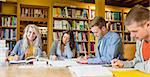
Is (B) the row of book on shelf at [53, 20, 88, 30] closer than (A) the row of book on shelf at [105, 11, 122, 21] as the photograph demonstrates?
Yes

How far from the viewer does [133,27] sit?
1.79 metres

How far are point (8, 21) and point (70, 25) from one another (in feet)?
5.52

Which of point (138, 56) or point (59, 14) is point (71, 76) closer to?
point (138, 56)

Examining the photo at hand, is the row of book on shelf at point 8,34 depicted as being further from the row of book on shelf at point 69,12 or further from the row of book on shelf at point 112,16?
the row of book on shelf at point 112,16

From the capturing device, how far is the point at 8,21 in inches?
225

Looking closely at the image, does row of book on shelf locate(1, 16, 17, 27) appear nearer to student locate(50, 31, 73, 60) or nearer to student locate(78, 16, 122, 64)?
student locate(50, 31, 73, 60)

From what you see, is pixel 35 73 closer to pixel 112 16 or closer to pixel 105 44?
pixel 105 44

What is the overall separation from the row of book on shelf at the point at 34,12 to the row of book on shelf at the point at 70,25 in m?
0.49

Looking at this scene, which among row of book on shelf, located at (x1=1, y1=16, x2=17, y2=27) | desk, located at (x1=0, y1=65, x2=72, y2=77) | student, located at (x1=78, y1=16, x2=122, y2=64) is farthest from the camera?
row of book on shelf, located at (x1=1, y1=16, x2=17, y2=27)

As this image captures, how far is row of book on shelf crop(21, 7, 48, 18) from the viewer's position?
19.9 feet

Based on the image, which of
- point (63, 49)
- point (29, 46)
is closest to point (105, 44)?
point (63, 49)

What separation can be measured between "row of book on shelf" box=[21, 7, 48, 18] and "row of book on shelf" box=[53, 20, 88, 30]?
0.49 metres

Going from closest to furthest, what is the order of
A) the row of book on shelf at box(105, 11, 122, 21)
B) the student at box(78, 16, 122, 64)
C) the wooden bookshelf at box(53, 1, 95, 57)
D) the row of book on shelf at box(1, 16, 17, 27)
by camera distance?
the student at box(78, 16, 122, 64)
the row of book on shelf at box(1, 16, 17, 27)
the wooden bookshelf at box(53, 1, 95, 57)
the row of book on shelf at box(105, 11, 122, 21)

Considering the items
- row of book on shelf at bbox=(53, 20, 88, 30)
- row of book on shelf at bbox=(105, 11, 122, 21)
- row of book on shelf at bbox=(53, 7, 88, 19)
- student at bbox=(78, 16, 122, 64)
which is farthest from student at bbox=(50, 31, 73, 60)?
row of book on shelf at bbox=(105, 11, 122, 21)
